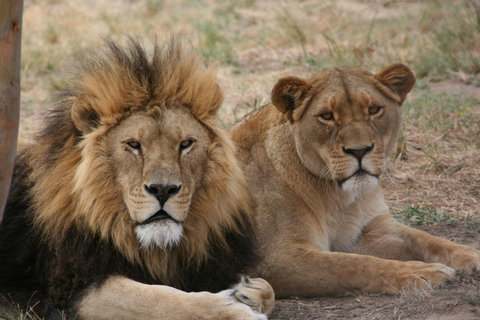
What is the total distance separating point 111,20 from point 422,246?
30.4 feet

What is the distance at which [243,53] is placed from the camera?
941cm

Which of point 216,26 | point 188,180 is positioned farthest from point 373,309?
point 216,26

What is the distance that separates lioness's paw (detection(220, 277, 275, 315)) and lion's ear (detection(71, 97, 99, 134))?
3.43ft

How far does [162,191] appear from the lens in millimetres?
2811

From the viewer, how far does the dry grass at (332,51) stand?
5.60 metres

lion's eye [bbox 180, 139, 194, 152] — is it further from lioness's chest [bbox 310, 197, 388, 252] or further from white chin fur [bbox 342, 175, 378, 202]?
lioness's chest [bbox 310, 197, 388, 252]

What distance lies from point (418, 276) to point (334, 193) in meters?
0.82

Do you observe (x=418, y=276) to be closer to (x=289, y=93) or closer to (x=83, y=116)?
(x=289, y=93)

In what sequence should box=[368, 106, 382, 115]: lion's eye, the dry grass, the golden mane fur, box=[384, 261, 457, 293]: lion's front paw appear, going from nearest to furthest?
1. the golden mane fur
2. box=[384, 261, 457, 293]: lion's front paw
3. box=[368, 106, 382, 115]: lion's eye
4. the dry grass

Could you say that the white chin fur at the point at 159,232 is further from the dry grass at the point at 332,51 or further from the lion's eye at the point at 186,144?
the dry grass at the point at 332,51

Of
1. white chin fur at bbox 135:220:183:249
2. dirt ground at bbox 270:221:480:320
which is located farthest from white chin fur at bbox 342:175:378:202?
white chin fur at bbox 135:220:183:249

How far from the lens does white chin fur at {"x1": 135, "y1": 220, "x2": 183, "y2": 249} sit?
2.85 meters

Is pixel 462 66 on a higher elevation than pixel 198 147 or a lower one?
higher

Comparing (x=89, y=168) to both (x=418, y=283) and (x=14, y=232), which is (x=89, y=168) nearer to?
(x=14, y=232)
